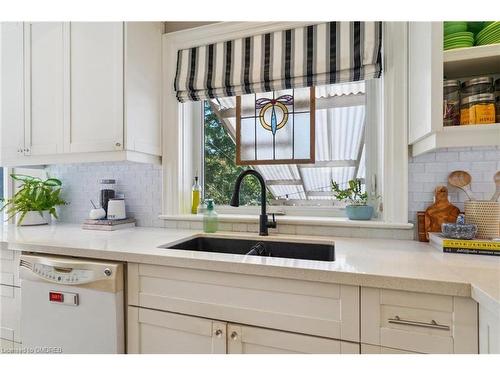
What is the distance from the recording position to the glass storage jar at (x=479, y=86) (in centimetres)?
112

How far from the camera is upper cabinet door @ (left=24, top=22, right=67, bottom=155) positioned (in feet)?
5.91

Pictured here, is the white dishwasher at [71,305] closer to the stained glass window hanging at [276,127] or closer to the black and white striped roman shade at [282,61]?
the stained glass window hanging at [276,127]

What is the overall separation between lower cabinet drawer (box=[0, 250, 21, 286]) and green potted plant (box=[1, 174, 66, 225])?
614mm

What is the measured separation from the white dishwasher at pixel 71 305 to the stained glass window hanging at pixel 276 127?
1130mm

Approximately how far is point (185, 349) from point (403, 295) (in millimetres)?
864

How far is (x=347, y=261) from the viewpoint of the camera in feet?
3.56

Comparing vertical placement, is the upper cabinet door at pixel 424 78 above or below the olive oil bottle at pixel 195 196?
above

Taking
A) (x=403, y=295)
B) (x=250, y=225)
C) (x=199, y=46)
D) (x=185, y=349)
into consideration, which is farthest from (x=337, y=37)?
(x=185, y=349)

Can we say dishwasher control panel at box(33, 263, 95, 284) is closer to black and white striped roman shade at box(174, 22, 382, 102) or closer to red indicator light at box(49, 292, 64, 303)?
red indicator light at box(49, 292, 64, 303)

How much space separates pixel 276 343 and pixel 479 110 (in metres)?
1.20

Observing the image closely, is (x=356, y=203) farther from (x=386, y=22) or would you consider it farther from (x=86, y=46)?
(x=86, y=46)

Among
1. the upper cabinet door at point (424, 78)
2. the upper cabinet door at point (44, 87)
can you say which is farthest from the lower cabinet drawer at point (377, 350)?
the upper cabinet door at point (44, 87)

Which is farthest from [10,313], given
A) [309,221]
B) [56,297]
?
[309,221]

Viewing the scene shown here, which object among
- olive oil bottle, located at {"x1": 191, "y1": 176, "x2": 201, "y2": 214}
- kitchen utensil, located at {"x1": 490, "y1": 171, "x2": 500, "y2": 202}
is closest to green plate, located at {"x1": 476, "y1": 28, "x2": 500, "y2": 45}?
kitchen utensil, located at {"x1": 490, "y1": 171, "x2": 500, "y2": 202}
